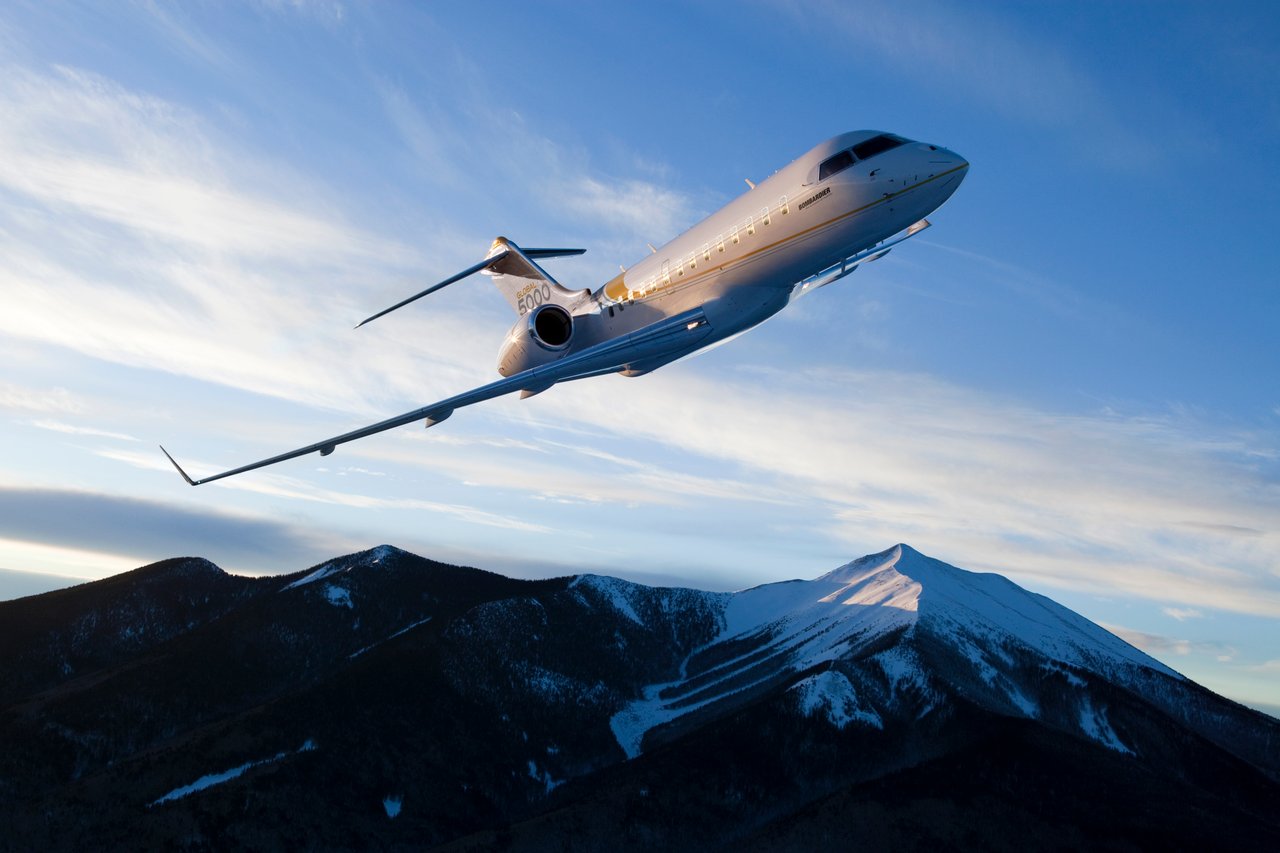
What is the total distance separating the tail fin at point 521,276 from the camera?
79562 mm

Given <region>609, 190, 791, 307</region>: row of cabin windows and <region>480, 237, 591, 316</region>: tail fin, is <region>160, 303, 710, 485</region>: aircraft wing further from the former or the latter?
<region>480, 237, 591, 316</region>: tail fin

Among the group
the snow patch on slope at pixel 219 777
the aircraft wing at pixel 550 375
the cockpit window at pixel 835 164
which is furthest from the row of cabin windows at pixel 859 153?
the snow patch on slope at pixel 219 777

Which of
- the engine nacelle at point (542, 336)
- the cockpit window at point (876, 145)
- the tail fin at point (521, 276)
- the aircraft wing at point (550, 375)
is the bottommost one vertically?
the aircraft wing at point (550, 375)

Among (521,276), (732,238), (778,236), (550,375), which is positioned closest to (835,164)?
(778,236)

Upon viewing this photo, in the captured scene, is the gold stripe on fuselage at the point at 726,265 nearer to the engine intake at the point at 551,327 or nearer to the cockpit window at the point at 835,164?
the cockpit window at the point at 835,164

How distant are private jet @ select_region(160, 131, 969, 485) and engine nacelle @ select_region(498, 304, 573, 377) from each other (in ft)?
0.23

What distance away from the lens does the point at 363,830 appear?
187 metres

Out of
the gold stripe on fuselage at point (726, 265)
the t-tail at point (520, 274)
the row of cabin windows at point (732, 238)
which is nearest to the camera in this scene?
the gold stripe on fuselage at point (726, 265)

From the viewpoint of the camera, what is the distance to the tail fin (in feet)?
261

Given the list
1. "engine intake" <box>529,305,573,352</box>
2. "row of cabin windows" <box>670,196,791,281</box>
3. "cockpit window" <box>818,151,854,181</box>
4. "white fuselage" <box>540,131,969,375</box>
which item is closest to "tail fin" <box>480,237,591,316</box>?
"engine intake" <box>529,305,573,352</box>

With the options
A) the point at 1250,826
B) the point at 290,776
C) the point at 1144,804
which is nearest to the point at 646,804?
the point at 290,776

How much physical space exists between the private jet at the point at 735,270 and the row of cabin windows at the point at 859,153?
68mm

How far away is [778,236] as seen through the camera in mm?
51094

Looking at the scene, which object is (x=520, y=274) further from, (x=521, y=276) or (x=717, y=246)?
(x=717, y=246)
